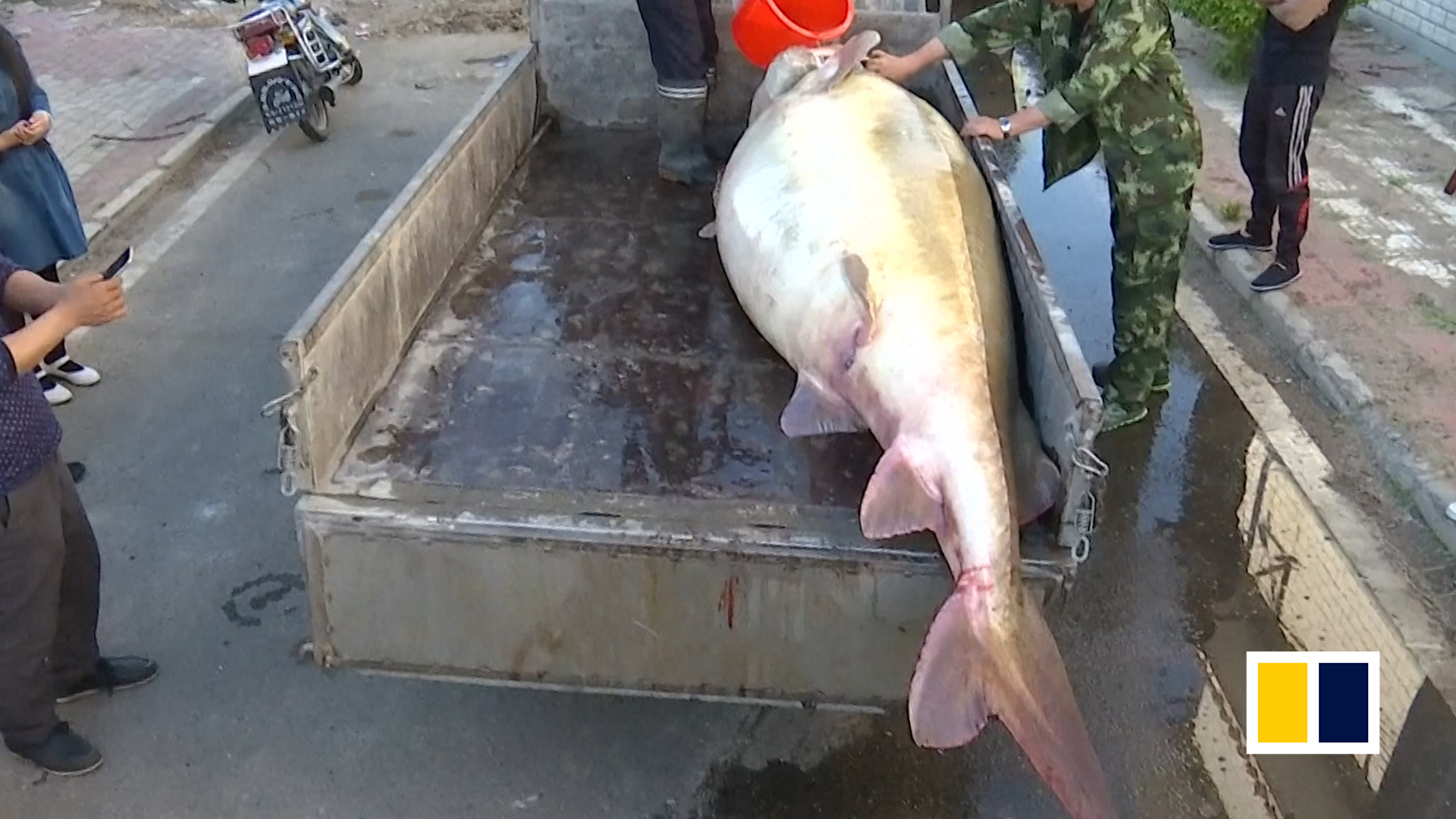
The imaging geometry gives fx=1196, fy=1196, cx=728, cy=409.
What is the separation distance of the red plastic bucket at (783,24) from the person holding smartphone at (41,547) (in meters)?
3.00

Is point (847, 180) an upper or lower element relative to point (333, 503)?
upper

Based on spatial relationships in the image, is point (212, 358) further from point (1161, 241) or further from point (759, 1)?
point (1161, 241)

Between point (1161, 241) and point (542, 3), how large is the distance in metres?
2.92

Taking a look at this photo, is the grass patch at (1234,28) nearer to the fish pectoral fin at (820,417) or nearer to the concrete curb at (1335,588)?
the concrete curb at (1335,588)

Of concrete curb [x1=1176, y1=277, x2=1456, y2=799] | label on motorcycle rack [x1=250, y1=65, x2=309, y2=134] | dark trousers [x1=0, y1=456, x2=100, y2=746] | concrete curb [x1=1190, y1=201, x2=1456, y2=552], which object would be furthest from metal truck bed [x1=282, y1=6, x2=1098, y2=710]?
label on motorcycle rack [x1=250, y1=65, x2=309, y2=134]

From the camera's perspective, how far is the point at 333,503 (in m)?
2.57

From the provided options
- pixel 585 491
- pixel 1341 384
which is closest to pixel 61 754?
pixel 585 491

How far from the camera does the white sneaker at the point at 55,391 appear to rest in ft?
15.5

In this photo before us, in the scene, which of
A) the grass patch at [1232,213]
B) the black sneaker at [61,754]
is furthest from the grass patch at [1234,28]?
the black sneaker at [61,754]

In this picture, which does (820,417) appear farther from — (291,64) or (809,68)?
(291,64)

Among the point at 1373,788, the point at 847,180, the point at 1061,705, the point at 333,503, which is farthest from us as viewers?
the point at 847,180

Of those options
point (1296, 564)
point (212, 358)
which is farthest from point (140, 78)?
point (1296, 564)

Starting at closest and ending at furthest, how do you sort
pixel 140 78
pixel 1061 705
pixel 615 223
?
1. pixel 1061 705
2. pixel 615 223
3. pixel 140 78

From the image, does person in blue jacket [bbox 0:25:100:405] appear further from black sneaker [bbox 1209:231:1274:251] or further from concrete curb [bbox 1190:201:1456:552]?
black sneaker [bbox 1209:231:1274:251]
